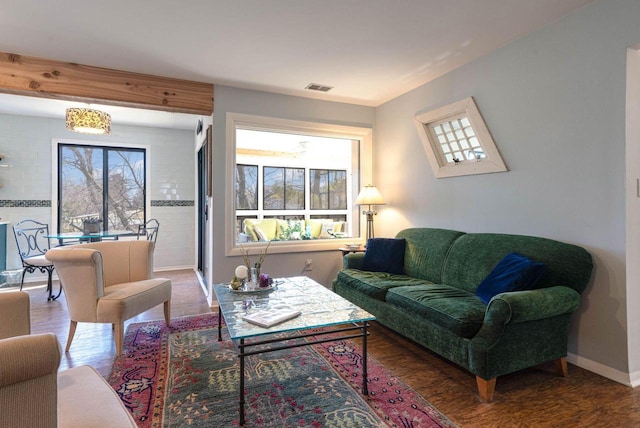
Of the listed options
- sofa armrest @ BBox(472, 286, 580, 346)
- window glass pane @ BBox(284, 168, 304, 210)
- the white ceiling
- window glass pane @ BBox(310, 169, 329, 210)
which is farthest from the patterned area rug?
window glass pane @ BBox(310, 169, 329, 210)

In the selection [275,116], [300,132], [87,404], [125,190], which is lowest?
[87,404]

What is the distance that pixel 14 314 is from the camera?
143 cm

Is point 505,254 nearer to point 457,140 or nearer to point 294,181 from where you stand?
point 457,140

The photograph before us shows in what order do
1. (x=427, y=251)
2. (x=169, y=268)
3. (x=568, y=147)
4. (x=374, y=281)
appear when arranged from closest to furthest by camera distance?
(x=568, y=147)
(x=374, y=281)
(x=427, y=251)
(x=169, y=268)

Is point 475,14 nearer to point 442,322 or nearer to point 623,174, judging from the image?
point 623,174

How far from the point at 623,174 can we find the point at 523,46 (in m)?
1.27

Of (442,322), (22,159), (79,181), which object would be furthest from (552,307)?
(22,159)

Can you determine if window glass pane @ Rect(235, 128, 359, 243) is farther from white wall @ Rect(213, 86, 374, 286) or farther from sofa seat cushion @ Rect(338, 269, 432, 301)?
sofa seat cushion @ Rect(338, 269, 432, 301)

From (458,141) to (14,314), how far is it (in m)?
3.48

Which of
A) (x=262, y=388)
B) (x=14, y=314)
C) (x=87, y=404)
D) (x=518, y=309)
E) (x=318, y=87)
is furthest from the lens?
(x=318, y=87)

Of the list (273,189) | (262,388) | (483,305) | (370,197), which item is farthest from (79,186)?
(483,305)

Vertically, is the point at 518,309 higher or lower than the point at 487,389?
higher

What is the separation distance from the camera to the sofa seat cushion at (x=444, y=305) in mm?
2008

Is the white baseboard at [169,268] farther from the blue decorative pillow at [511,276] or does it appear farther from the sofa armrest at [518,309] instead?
the sofa armrest at [518,309]
